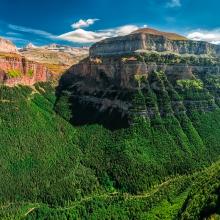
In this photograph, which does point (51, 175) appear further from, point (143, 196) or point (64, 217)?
point (143, 196)

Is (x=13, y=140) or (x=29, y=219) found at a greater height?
(x=13, y=140)

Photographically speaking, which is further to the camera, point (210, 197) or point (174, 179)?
point (174, 179)

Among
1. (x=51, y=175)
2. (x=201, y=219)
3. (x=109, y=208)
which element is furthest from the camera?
(x=51, y=175)

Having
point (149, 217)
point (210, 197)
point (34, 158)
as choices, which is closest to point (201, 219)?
point (210, 197)

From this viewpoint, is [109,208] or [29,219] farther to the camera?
[109,208]

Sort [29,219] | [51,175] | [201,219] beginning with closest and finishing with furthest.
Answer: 1. [201,219]
2. [29,219]
3. [51,175]

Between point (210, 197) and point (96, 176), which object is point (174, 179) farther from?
point (210, 197)

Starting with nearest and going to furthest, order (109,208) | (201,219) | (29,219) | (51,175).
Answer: (201,219) → (29,219) → (109,208) → (51,175)

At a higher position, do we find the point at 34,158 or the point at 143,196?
the point at 34,158

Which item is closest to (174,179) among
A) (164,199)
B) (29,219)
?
(164,199)

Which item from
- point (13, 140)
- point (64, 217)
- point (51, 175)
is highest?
point (13, 140)
